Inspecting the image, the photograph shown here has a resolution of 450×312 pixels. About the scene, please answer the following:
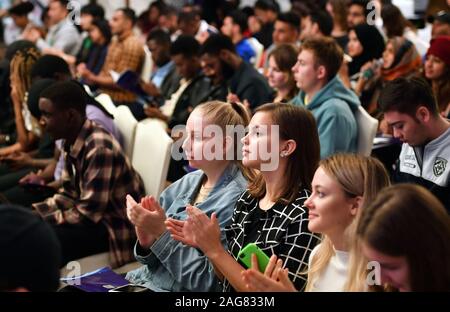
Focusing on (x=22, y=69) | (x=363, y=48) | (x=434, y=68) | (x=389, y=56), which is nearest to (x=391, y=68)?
(x=389, y=56)

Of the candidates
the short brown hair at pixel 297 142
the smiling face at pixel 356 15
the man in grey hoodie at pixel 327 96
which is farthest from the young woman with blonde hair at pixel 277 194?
the smiling face at pixel 356 15

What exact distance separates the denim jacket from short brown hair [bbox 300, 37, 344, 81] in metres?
1.24

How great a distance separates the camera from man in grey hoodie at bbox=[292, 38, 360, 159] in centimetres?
347

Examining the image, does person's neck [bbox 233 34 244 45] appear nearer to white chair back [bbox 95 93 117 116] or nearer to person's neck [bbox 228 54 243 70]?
person's neck [bbox 228 54 243 70]

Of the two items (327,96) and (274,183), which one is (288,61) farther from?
(274,183)

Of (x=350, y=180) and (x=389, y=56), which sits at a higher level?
(x=350, y=180)

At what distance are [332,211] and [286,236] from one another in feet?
0.89

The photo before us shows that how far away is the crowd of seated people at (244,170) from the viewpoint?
1596 mm

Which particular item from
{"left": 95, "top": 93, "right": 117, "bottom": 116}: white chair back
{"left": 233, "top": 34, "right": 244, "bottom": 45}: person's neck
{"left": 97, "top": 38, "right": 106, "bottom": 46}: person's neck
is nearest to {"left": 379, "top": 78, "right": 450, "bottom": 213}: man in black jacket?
{"left": 95, "top": 93, "right": 117, "bottom": 116}: white chair back

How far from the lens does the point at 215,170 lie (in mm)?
2627

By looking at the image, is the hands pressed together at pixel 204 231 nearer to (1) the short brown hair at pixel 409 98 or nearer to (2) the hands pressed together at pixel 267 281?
(2) the hands pressed together at pixel 267 281

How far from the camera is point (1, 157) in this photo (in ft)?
13.9
